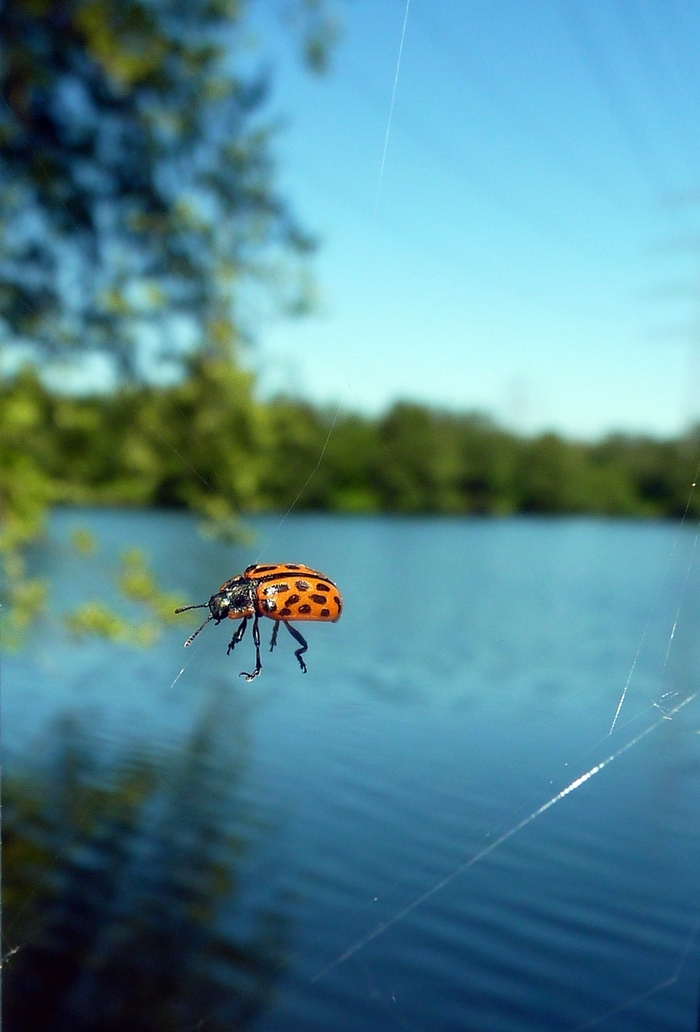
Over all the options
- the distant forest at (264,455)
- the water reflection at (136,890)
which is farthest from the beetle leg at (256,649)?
the water reflection at (136,890)

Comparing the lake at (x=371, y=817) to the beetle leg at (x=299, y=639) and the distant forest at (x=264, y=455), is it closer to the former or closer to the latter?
the distant forest at (x=264, y=455)

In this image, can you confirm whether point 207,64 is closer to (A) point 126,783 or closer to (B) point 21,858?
(B) point 21,858

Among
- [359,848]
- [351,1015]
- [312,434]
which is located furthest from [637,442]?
[359,848]

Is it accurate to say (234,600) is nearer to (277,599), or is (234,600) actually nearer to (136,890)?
(277,599)

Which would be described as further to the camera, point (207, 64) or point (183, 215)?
point (207, 64)

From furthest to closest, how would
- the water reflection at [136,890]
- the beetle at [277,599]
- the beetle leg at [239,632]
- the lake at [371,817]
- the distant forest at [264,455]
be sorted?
the water reflection at [136,890] < the lake at [371,817] < the distant forest at [264,455] < the beetle leg at [239,632] < the beetle at [277,599]

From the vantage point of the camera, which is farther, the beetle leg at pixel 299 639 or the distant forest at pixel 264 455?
the distant forest at pixel 264 455
